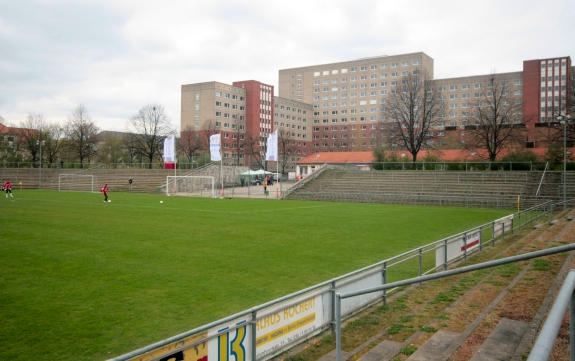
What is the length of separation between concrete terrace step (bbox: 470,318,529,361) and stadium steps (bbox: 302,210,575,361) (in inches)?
1.4

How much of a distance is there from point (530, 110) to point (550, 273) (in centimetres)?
9447

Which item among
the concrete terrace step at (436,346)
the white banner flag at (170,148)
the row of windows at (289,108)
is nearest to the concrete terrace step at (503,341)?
the concrete terrace step at (436,346)

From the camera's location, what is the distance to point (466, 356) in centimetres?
570

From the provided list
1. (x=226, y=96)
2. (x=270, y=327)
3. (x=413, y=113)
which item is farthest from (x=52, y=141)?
(x=270, y=327)

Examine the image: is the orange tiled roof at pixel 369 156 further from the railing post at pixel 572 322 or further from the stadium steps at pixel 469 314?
the railing post at pixel 572 322

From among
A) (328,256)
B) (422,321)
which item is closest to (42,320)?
(422,321)

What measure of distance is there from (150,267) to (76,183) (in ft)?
183

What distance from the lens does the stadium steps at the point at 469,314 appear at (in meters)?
6.04

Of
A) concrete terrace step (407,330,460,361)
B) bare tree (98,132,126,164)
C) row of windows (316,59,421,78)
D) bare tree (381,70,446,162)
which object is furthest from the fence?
row of windows (316,59,421,78)

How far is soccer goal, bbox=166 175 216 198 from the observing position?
53.6m

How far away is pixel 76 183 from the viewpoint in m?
61.0

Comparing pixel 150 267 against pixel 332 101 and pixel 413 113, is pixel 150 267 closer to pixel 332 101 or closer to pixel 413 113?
pixel 413 113

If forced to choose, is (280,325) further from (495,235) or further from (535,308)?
(495,235)

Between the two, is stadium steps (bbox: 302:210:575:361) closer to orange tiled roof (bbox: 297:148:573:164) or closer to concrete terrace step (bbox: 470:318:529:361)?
concrete terrace step (bbox: 470:318:529:361)
